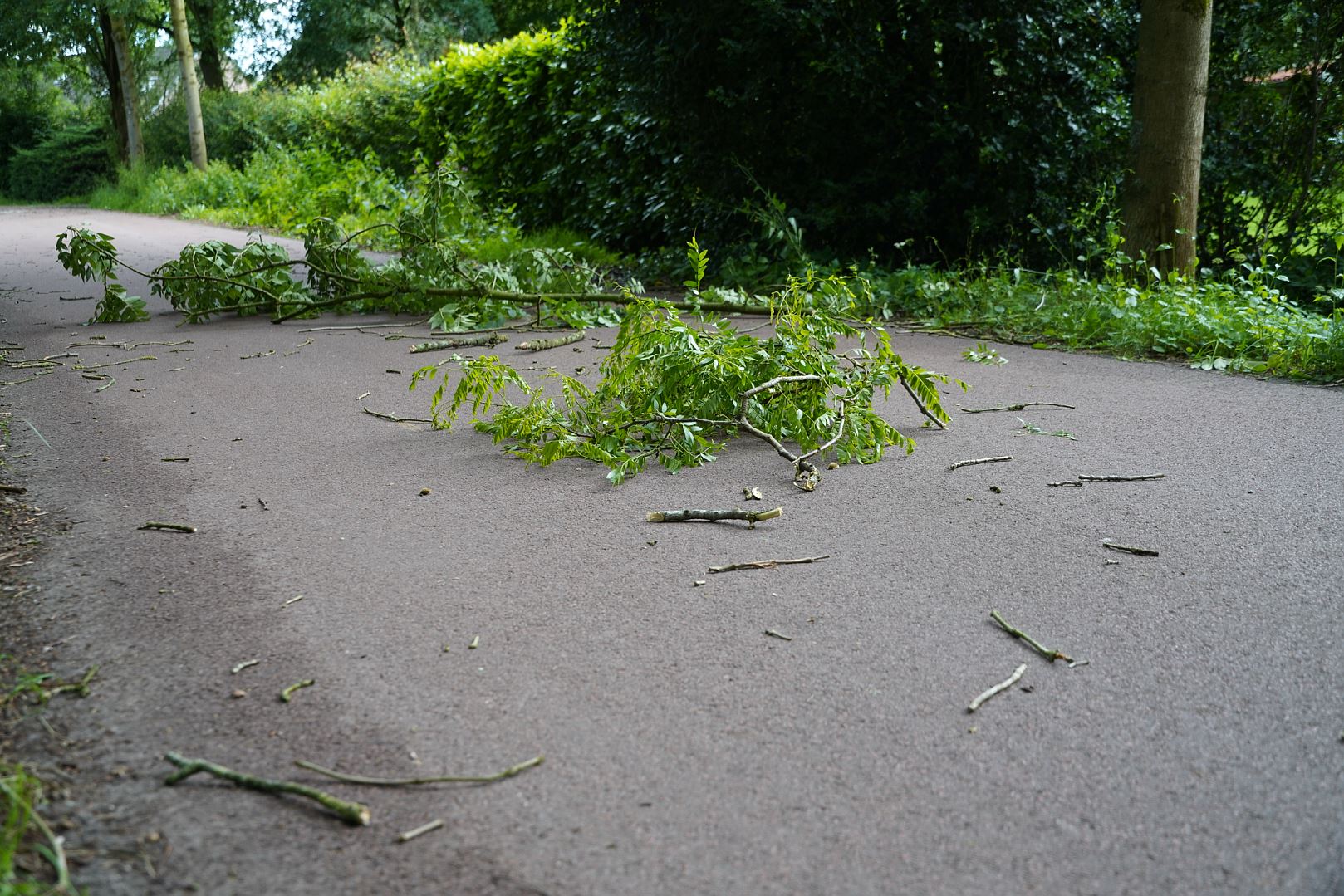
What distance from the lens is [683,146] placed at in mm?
10359

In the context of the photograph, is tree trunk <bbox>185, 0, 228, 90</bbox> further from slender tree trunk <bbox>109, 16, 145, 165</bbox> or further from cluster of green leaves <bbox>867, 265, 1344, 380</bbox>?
cluster of green leaves <bbox>867, 265, 1344, 380</bbox>

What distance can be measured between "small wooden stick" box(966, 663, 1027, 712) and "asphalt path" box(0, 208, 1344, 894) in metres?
0.03

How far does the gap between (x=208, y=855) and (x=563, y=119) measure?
488 inches

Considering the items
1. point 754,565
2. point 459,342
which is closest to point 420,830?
point 754,565

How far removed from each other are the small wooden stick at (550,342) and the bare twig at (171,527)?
345 cm

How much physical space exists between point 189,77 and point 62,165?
46.1 ft

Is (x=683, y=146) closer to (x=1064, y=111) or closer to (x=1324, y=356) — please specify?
(x=1064, y=111)

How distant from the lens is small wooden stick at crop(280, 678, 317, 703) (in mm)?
2354

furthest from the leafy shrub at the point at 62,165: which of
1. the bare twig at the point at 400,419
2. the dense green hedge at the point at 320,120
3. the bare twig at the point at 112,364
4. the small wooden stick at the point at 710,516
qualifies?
the small wooden stick at the point at 710,516

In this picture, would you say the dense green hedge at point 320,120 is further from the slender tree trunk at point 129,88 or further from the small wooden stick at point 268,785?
the small wooden stick at point 268,785

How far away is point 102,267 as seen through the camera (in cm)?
791

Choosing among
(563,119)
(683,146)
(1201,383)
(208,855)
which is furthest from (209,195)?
(208,855)

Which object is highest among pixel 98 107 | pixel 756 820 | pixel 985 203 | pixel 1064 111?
pixel 98 107

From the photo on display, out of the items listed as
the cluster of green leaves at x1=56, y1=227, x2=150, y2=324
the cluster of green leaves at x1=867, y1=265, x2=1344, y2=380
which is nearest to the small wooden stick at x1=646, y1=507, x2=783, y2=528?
the cluster of green leaves at x1=867, y1=265, x2=1344, y2=380
